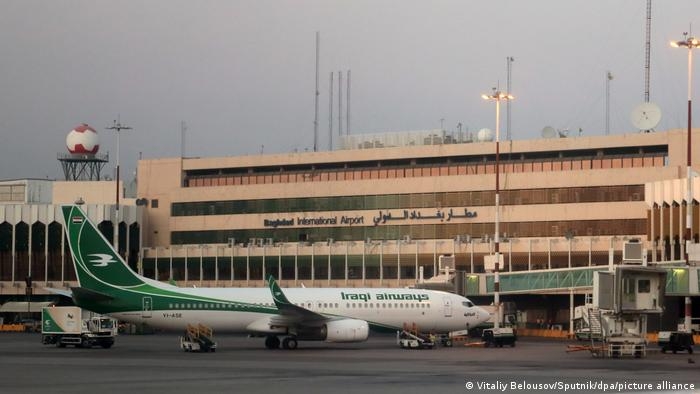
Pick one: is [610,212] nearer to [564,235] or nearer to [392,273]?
[564,235]

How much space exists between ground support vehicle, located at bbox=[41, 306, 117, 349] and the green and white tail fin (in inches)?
112

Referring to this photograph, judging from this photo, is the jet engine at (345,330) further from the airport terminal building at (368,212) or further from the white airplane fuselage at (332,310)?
the airport terminal building at (368,212)

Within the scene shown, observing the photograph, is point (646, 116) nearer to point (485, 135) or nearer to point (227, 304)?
point (485, 135)

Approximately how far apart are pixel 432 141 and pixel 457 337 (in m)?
43.2

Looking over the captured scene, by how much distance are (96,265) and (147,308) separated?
11.6 feet

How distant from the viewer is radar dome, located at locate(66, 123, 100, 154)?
128 metres

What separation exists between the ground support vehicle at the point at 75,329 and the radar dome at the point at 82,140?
61.7m

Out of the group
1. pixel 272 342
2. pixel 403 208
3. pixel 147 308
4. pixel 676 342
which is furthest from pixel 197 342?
pixel 403 208

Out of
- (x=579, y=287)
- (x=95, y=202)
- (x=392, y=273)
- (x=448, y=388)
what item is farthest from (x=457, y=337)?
(x=95, y=202)

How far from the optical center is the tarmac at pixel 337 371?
36.2 metres

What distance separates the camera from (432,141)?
4663 inches

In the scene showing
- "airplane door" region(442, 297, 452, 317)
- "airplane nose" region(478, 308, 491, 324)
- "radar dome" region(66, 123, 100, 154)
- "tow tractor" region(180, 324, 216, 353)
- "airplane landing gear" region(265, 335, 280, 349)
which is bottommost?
"airplane landing gear" region(265, 335, 280, 349)

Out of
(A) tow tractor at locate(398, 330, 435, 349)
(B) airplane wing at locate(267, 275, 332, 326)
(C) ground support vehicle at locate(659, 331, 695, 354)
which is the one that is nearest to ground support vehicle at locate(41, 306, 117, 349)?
(B) airplane wing at locate(267, 275, 332, 326)

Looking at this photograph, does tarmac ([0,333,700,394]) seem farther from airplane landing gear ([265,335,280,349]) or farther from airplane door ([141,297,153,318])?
airplane landing gear ([265,335,280,349])
